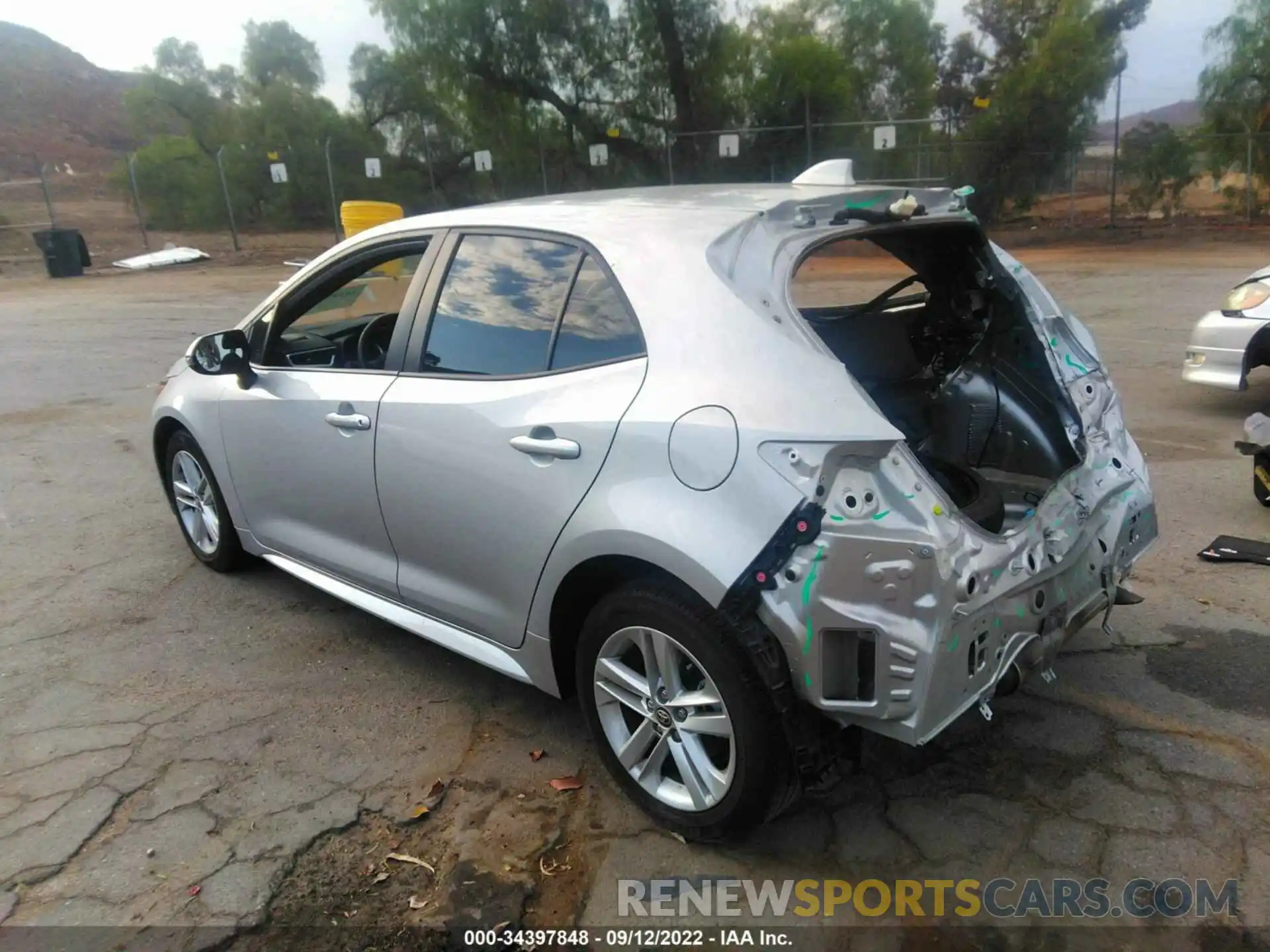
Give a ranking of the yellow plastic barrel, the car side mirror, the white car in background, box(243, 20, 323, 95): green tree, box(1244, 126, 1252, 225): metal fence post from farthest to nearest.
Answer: box(243, 20, 323, 95): green tree
box(1244, 126, 1252, 225): metal fence post
the yellow plastic barrel
the white car in background
the car side mirror

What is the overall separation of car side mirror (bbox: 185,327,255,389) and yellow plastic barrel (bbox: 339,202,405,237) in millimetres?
9938

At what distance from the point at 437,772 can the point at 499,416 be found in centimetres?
123

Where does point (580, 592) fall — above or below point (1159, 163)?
below

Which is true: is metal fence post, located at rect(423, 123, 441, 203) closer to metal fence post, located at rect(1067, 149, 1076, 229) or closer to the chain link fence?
the chain link fence

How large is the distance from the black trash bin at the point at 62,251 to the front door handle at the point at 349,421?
2190 centimetres

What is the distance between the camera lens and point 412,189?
28.6 m

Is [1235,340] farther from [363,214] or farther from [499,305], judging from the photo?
[363,214]

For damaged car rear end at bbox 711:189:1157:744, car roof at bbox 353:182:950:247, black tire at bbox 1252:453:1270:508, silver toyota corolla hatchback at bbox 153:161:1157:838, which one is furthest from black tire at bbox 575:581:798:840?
black tire at bbox 1252:453:1270:508

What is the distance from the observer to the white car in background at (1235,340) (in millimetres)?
6195

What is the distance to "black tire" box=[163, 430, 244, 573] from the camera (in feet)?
15.2

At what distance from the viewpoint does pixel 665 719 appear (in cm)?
276

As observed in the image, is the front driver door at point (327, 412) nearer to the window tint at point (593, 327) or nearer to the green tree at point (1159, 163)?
the window tint at point (593, 327)

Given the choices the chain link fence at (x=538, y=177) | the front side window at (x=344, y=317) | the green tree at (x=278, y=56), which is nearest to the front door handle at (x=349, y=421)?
the front side window at (x=344, y=317)

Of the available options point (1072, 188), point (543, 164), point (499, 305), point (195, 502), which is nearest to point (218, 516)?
point (195, 502)
